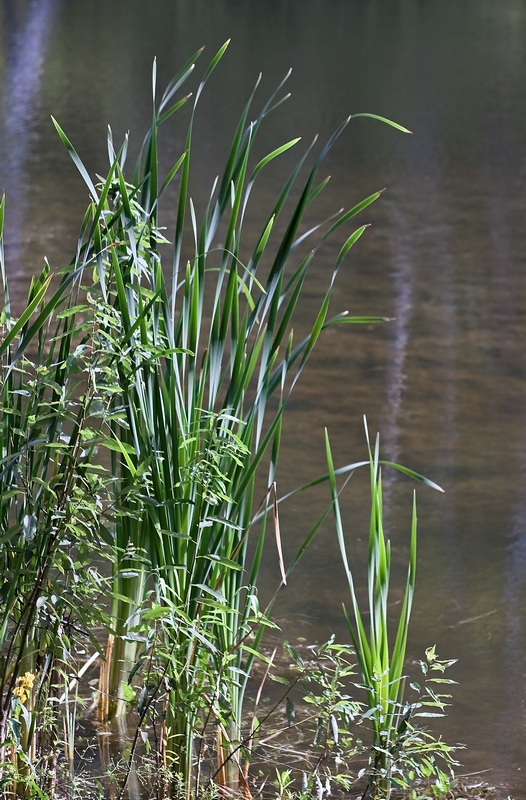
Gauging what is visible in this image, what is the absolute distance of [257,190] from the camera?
596 centimetres

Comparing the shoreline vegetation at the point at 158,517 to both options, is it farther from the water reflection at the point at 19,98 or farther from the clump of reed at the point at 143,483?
the water reflection at the point at 19,98

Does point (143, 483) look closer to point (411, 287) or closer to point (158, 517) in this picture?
point (158, 517)

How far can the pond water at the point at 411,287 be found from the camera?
214 cm

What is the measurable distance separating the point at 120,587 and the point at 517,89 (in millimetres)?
9005

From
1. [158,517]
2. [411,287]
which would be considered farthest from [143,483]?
[411,287]

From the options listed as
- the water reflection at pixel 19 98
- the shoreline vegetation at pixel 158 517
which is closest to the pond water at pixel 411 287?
the water reflection at pixel 19 98

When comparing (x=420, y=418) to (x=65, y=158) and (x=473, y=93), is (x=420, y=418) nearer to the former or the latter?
(x=65, y=158)

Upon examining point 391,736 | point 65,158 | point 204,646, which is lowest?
point 65,158

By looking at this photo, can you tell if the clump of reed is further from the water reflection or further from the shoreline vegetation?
the water reflection

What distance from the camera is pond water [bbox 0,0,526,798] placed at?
2.14 metres

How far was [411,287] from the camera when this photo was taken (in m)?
4.36

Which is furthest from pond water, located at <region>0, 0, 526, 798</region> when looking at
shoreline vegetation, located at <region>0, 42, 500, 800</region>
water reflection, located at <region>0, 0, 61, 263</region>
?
shoreline vegetation, located at <region>0, 42, 500, 800</region>

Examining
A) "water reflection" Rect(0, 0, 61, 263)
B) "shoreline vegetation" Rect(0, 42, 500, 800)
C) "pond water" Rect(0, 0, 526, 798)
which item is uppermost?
"shoreline vegetation" Rect(0, 42, 500, 800)

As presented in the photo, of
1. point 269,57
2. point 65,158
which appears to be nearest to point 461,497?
point 65,158
